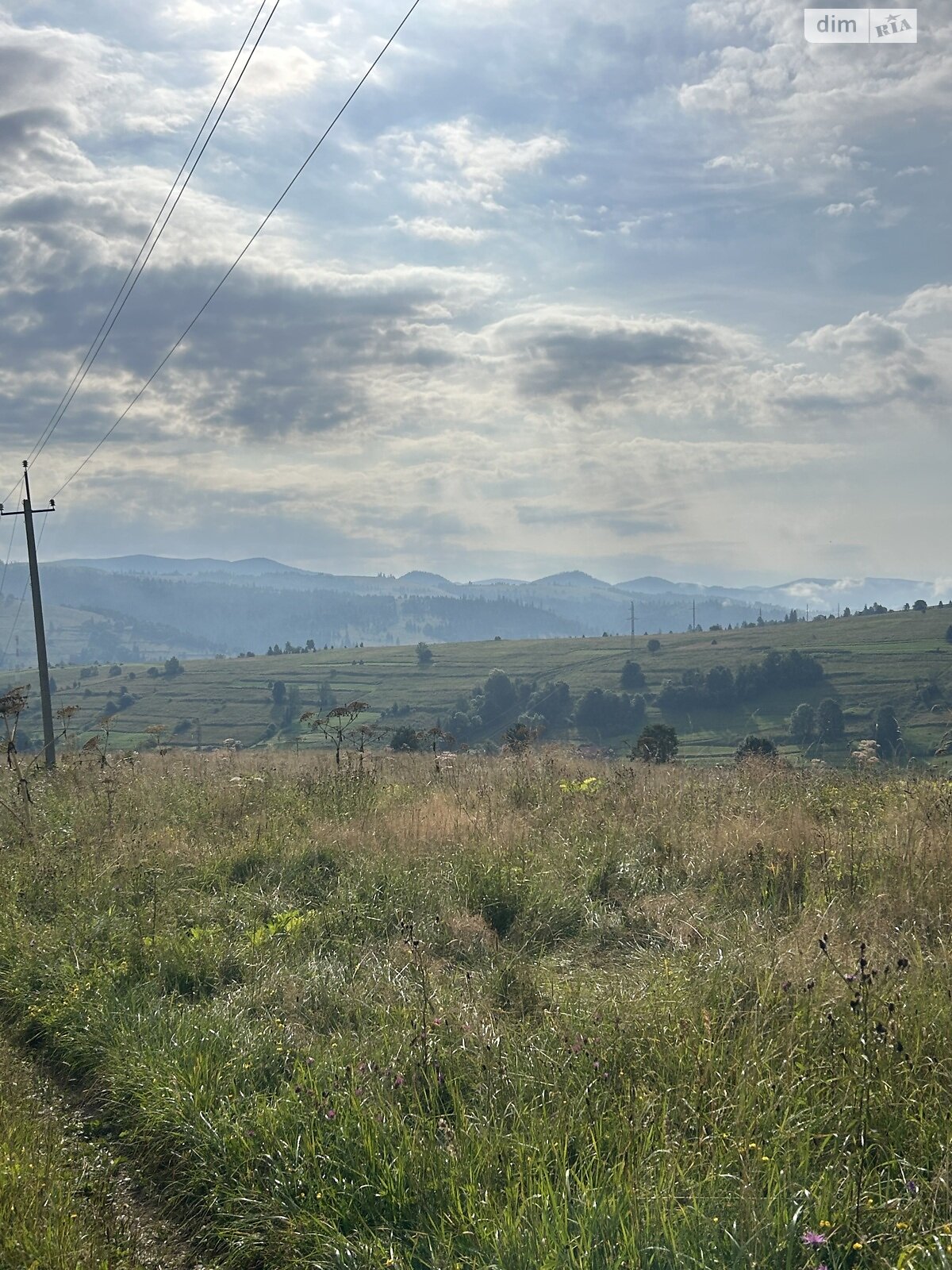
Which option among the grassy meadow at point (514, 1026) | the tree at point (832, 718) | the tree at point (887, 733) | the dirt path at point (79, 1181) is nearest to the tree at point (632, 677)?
the tree at point (832, 718)

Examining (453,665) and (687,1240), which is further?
(453,665)

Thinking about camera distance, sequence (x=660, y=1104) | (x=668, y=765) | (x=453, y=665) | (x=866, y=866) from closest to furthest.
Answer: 1. (x=660, y=1104)
2. (x=866, y=866)
3. (x=668, y=765)
4. (x=453, y=665)

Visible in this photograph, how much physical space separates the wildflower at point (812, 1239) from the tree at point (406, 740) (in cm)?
1468

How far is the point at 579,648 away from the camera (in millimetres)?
163125

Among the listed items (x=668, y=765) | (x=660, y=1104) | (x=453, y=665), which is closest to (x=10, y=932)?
(x=660, y=1104)

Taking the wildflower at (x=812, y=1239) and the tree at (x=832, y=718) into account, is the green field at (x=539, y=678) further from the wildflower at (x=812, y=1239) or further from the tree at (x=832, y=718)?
the wildflower at (x=812, y=1239)

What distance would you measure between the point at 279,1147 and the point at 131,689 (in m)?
143

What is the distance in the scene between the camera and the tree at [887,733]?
522 inches

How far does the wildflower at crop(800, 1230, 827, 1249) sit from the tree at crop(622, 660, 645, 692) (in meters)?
113

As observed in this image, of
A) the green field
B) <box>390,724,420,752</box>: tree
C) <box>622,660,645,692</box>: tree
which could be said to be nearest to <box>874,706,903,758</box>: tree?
the green field

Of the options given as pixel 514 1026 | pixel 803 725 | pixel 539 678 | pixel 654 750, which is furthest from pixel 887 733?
pixel 539 678

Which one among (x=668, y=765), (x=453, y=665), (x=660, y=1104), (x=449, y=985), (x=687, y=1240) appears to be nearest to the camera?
(x=687, y=1240)

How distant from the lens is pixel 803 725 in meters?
69.8

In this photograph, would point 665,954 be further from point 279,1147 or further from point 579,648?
point 579,648
